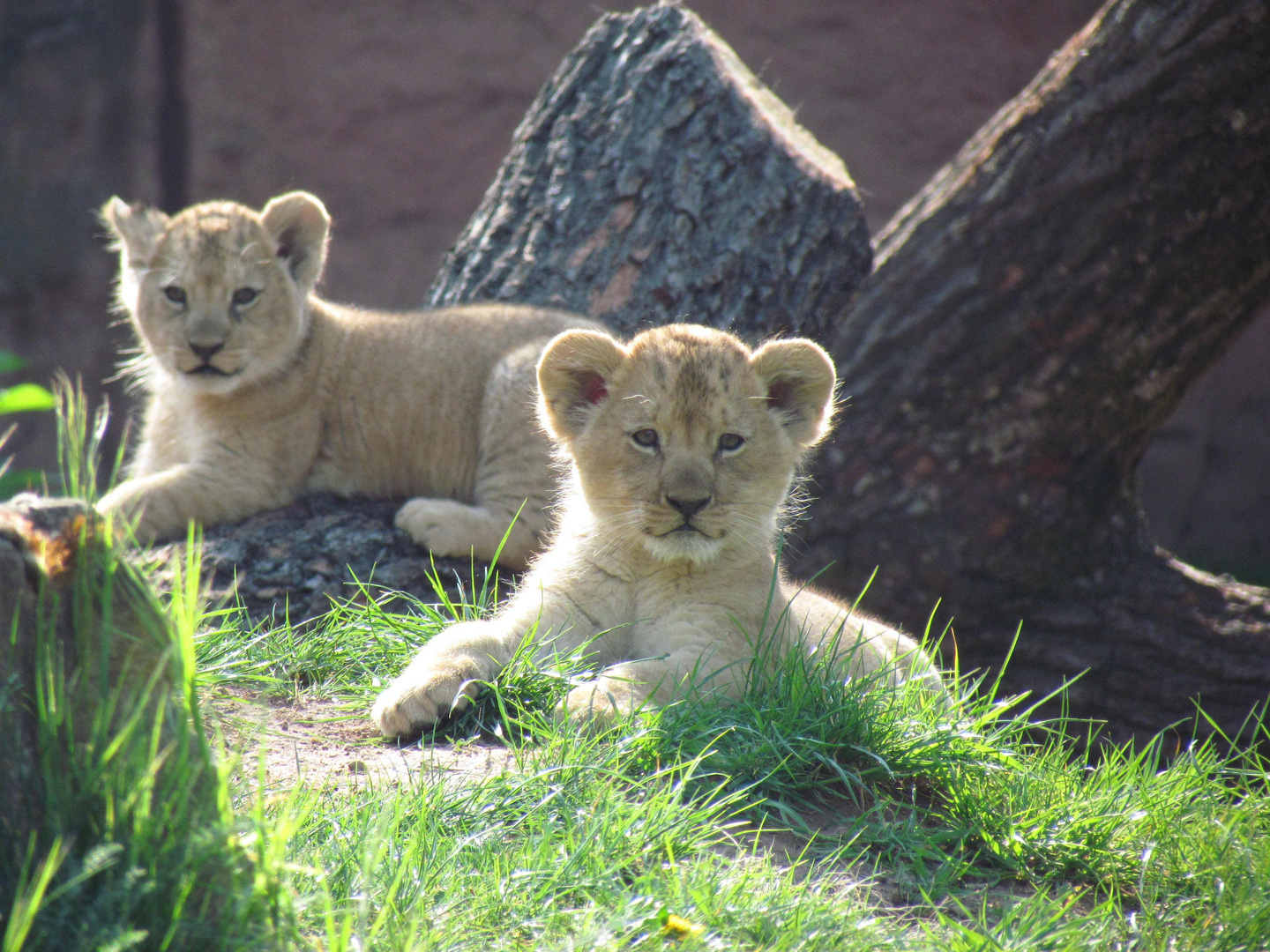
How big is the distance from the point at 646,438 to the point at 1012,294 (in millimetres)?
2769

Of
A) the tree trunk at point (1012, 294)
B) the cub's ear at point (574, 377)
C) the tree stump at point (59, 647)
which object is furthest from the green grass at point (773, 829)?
the tree trunk at point (1012, 294)

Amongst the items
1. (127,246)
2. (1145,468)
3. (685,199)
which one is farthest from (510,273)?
(1145,468)

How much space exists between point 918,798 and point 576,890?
43.6 inches

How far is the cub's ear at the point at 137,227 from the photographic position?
537cm

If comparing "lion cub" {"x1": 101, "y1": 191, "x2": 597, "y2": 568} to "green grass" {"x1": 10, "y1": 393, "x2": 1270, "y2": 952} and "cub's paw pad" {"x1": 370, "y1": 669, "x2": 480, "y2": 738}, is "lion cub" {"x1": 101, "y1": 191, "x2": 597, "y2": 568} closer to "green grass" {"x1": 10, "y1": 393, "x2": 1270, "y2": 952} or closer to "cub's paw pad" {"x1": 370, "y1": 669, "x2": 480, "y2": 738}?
"green grass" {"x1": 10, "y1": 393, "x2": 1270, "y2": 952}


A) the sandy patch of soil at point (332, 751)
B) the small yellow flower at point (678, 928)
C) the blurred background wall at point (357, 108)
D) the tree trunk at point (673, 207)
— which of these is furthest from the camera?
the blurred background wall at point (357, 108)

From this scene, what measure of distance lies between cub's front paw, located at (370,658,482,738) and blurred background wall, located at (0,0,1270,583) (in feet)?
26.8

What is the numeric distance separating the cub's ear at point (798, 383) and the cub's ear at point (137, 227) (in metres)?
3.02

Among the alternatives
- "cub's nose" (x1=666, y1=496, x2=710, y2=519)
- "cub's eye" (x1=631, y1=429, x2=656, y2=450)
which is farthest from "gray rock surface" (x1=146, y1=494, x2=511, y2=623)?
"cub's nose" (x1=666, y1=496, x2=710, y2=519)

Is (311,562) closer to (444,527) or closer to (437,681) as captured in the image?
(444,527)

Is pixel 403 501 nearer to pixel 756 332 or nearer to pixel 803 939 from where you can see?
pixel 756 332

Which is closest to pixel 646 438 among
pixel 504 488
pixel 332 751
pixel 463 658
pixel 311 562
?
pixel 463 658

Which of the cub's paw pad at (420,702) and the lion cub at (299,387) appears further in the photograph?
the lion cub at (299,387)

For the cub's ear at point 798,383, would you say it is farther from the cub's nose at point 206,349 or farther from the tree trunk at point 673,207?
the cub's nose at point 206,349
